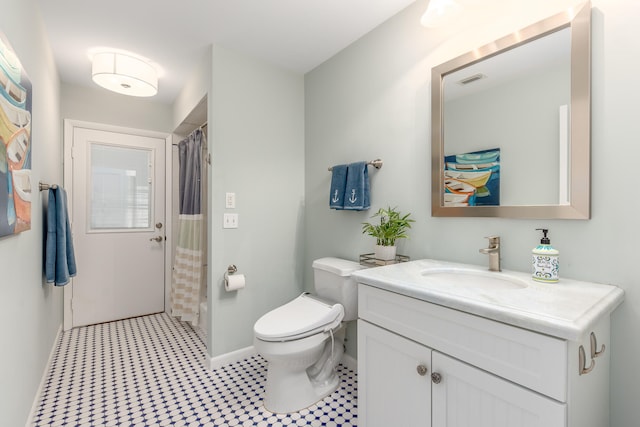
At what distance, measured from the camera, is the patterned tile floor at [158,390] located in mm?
1541

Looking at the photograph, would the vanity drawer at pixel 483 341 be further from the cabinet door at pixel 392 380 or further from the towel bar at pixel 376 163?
the towel bar at pixel 376 163

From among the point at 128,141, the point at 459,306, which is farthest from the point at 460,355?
the point at 128,141

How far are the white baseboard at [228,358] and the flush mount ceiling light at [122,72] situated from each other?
2.04 meters

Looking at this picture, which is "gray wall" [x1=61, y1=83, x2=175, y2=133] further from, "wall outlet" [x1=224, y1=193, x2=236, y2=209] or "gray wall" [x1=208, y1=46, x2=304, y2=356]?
"wall outlet" [x1=224, y1=193, x2=236, y2=209]

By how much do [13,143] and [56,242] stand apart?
108cm

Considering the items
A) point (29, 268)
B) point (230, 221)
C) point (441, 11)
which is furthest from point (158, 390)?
point (441, 11)

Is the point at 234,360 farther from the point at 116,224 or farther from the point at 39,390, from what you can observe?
the point at 116,224

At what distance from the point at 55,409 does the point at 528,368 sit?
223 cm

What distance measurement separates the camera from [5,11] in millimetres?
1103

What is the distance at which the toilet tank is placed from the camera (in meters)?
1.79

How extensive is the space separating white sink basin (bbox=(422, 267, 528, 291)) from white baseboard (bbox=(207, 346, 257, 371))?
58.0 inches

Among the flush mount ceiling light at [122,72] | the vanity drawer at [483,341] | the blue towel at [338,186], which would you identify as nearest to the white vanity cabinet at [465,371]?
the vanity drawer at [483,341]

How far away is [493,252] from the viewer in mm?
1269

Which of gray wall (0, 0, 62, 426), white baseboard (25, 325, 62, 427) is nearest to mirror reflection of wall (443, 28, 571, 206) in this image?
gray wall (0, 0, 62, 426)
